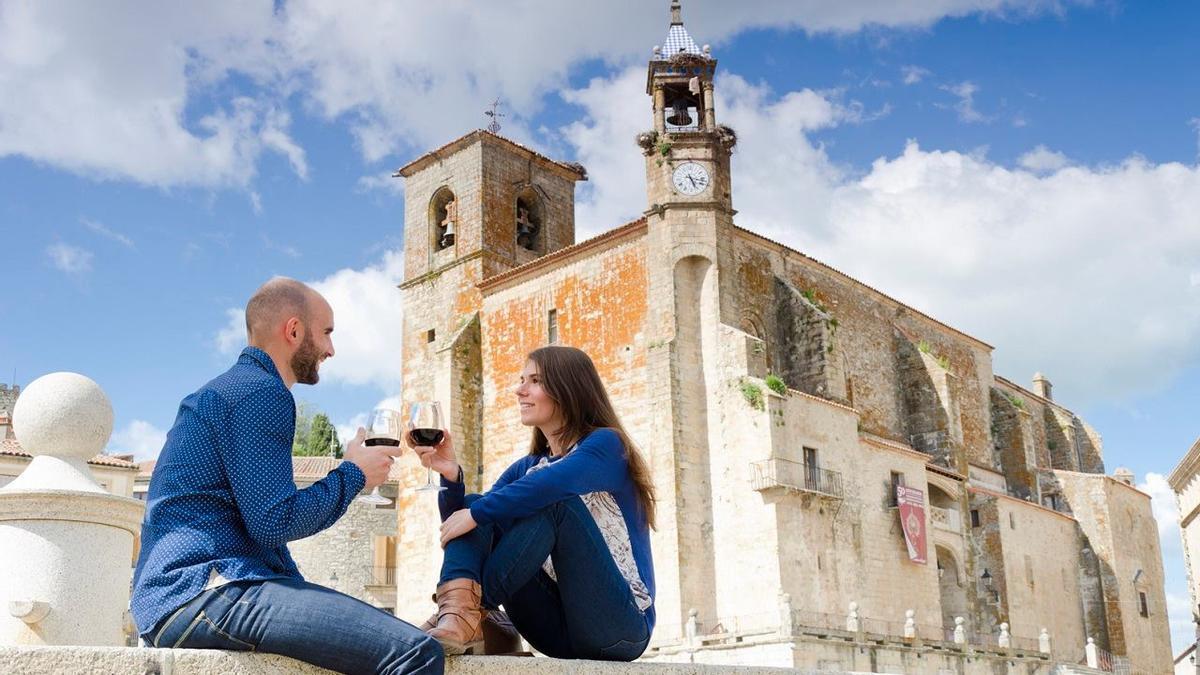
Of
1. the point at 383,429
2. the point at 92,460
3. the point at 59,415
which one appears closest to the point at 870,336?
the point at 92,460

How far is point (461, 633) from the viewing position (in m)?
3.56

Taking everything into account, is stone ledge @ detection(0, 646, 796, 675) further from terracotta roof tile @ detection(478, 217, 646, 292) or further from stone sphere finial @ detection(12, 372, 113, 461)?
terracotta roof tile @ detection(478, 217, 646, 292)

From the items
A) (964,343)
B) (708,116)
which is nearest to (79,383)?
(708,116)

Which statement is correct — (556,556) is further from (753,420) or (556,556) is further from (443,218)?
(443,218)

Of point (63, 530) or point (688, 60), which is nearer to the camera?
point (63, 530)

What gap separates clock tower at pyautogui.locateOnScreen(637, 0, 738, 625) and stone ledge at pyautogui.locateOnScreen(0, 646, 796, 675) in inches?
883

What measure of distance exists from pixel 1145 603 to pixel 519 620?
138 ft

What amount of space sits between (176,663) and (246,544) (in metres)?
0.41

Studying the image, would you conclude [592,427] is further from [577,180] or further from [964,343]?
[964,343]

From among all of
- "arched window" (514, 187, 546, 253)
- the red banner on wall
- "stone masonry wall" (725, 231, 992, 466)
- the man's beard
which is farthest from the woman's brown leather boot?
"arched window" (514, 187, 546, 253)

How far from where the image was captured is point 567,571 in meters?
3.96

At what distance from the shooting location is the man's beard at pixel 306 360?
374cm

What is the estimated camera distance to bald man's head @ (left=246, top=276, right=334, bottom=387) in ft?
12.1

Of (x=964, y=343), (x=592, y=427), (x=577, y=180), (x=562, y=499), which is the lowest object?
(x=562, y=499)
